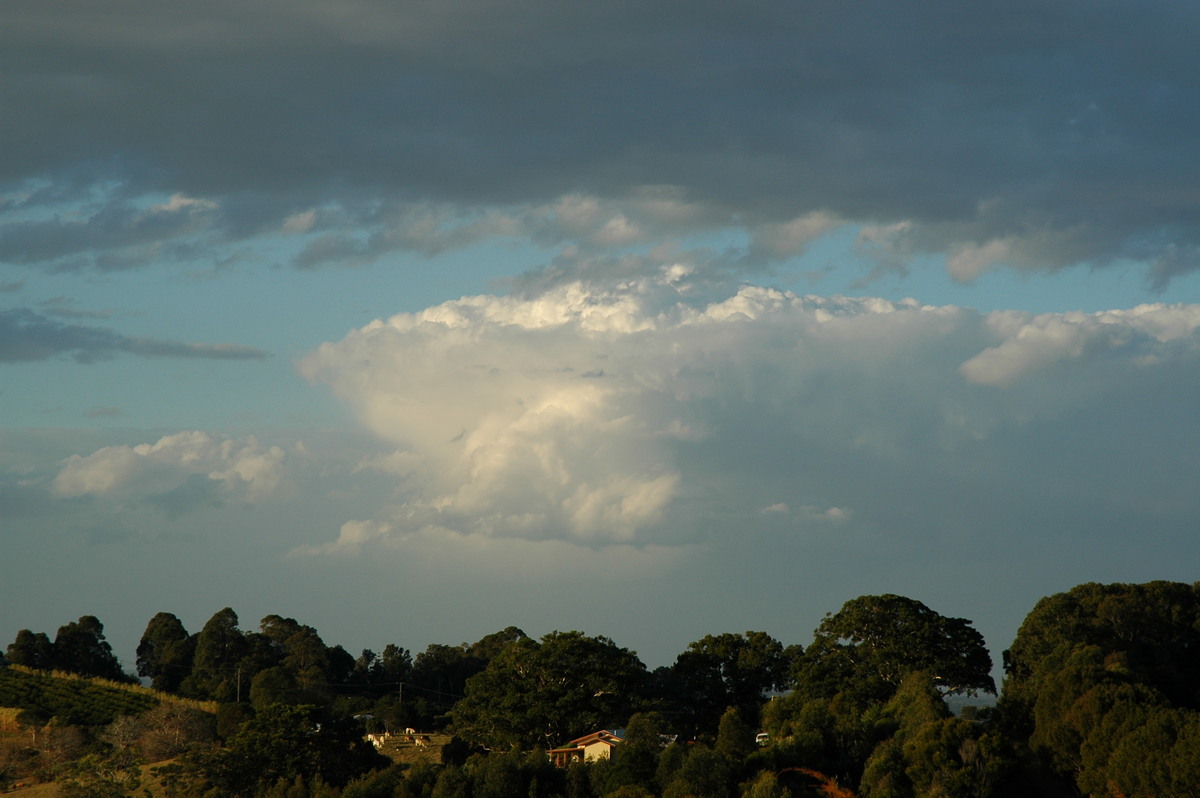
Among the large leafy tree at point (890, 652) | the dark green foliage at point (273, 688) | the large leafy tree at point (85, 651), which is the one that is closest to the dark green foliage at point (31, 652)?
the large leafy tree at point (85, 651)

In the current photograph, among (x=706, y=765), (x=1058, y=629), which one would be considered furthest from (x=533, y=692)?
(x=1058, y=629)

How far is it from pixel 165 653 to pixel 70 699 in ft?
85.4

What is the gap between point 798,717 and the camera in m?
60.8

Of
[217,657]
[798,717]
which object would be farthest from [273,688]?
[798,717]

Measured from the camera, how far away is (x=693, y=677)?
77000 mm

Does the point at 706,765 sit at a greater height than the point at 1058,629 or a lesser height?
lesser

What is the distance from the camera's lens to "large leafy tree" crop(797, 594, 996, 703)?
226ft

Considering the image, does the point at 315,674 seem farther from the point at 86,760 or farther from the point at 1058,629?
the point at 1058,629

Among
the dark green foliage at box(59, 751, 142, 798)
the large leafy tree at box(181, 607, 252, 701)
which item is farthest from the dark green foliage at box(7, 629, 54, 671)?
the dark green foliage at box(59, 751, 142, 798)

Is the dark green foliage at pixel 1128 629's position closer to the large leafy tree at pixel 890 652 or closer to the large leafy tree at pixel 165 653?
the large leafy tree at pixel 890 652

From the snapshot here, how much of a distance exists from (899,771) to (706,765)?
314 inches

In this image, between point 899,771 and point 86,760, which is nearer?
point 899,771

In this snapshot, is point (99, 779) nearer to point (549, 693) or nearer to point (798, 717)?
point (549, 693)

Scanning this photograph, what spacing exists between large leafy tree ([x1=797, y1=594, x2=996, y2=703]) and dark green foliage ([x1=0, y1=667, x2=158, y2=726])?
5055 cm
